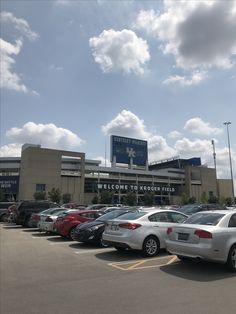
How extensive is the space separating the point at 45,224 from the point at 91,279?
11.2 m

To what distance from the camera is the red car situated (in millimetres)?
16094

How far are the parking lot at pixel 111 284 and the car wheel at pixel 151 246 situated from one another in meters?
0.28

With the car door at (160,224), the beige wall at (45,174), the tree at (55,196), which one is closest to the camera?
the car door at (160,224)

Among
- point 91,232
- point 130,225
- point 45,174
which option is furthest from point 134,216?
point 45,174

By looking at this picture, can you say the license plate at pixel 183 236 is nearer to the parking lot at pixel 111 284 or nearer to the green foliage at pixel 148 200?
the parking lot at pixel 111 284

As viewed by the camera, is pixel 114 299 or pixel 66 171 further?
pixel 66 171

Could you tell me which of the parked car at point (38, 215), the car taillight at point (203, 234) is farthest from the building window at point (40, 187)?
the car taillight at point (203, 234)

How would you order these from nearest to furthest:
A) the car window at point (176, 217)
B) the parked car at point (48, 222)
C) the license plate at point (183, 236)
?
the license plate at point (183, 236) < the car window at point (176, 217) < the parked car at point (48, 222)

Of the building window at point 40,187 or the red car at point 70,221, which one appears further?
the building window at point 40,187

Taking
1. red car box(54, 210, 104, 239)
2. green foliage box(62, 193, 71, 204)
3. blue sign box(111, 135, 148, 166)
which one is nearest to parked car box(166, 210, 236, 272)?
red car box(54, 210, 104, 239)

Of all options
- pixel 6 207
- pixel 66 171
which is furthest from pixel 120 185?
pixel 6 207

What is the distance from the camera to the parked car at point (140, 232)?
1088 centimetres

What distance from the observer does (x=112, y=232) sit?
11.5 meters

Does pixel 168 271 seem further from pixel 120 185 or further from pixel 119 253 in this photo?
pixel 120 185
